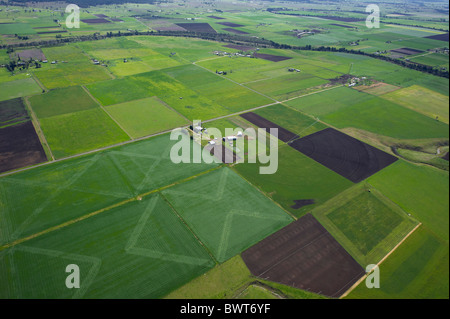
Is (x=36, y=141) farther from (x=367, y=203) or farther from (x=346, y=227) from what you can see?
(x=367, y=203)

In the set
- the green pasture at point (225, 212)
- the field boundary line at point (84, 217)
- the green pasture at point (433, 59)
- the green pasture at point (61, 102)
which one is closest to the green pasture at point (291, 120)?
the green pasture at point (225, 212)

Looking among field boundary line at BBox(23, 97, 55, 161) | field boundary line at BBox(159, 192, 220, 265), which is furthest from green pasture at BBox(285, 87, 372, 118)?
field boundary line at BBox(23, 97, 55, 161)

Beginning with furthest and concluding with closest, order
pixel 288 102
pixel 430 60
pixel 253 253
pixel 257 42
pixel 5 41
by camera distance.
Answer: pixel 257 42 → pixel 5 41 → pixel 430 60 → pixel 288 102 → pixel 253 253

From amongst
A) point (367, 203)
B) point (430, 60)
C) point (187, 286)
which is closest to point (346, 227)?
point (367, 203)

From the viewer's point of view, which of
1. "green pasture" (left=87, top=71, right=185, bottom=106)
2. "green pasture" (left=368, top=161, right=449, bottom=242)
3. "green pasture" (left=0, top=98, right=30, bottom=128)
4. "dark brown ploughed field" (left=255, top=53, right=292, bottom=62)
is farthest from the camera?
"dark brown ploughed field" (left=255, top=53, right=292, bottom=62)

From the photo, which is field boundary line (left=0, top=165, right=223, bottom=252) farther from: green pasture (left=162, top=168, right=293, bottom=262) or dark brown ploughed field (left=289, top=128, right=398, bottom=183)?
dark brown ploughed field (left=289, top=128, right=398, bottom=183)
